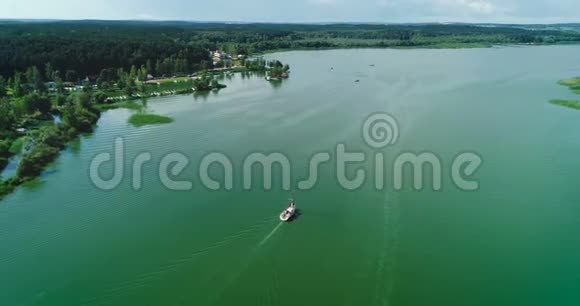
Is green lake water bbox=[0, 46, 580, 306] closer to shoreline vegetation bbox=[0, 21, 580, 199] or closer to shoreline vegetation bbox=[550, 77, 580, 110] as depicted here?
shoreline vegetation bbox=[0, 21, 580, 199]

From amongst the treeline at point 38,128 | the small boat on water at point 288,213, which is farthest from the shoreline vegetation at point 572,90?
the treeline at point 38,128

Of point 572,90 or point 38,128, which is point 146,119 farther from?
point 572,90

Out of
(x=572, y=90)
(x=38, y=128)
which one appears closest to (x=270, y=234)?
(x=38, y=128)

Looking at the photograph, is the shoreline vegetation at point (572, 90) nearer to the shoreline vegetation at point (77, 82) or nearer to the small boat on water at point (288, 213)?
the shoreline vegetation at point (77, 82)

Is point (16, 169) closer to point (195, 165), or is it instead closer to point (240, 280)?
point (195, 165)

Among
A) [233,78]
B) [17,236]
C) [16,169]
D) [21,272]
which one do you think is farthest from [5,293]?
[233,78]
